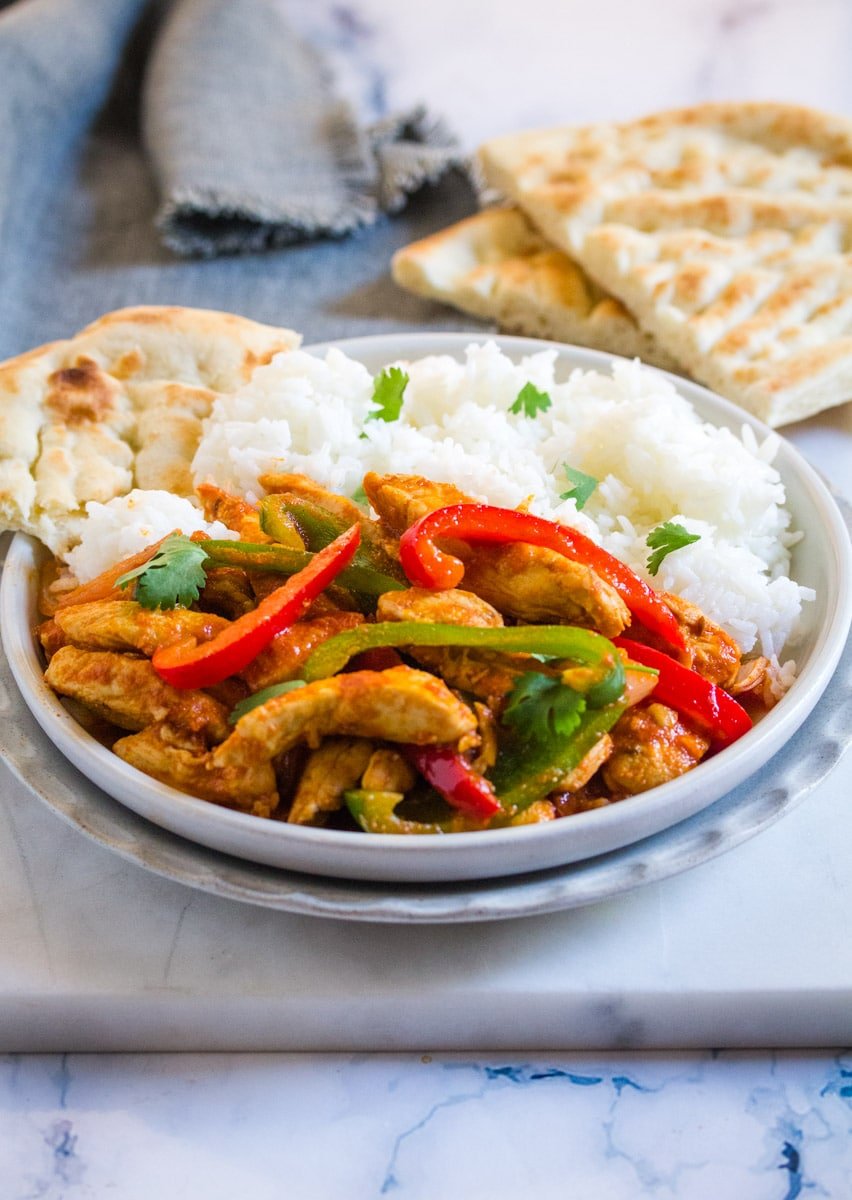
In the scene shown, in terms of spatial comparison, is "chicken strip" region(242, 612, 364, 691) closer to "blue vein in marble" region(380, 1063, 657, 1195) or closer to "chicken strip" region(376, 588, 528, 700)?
"chicken strip" region(376, 588, 528, 700)

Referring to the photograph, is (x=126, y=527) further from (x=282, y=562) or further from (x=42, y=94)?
(x=42, y=94)

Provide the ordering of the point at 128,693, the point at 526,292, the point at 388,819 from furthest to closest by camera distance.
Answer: the point at 526,292, the point at 128,693, the point at 388,819

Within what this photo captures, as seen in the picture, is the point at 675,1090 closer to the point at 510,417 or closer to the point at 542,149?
the point at 510,417

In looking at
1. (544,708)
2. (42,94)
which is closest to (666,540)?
(544,708)

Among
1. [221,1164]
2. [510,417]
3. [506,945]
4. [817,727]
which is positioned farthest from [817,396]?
[221,1164]

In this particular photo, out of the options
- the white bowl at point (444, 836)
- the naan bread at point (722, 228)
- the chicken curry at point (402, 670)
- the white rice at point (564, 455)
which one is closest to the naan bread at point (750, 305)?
the naan bread at point (722, 228)

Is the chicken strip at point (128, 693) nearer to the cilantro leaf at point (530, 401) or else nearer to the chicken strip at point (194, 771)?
the chicken strip at point (194, 771)
